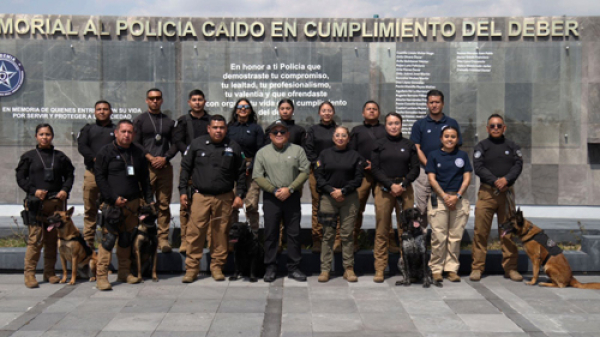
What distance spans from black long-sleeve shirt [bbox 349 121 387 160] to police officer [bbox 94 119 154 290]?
2468 mm

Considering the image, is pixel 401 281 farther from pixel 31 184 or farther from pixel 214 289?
pixel 31 184

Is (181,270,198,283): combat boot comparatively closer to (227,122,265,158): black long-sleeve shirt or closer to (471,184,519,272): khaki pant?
(227,122,265,158): black long-sleeve shirt

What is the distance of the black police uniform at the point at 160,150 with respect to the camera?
23.7 feet

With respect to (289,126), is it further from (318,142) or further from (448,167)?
(448,167)

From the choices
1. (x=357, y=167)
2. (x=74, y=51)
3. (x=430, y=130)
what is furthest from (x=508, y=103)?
(x=74, y=51)

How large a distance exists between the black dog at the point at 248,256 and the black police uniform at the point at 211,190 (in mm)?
180

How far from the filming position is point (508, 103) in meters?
11.2

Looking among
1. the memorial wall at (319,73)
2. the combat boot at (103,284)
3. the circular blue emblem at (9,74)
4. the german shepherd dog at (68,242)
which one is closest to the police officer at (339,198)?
the combat boot at (103,284)

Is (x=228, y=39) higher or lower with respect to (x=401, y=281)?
higher

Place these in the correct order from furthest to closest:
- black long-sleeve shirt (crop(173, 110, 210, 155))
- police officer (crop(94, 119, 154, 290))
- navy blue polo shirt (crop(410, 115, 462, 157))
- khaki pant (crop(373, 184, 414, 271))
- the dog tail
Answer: black long-sleeve shirt (crop(173, 110, 210, 155))
navy blue polo shirt (crop(410, 115, 462, 157))
khaki pant (crop(373, 184, 414, 271))
police officer (crop(94, 119, 154, 290))
the dog tail

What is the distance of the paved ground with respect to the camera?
482cm

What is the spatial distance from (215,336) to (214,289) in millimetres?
1592

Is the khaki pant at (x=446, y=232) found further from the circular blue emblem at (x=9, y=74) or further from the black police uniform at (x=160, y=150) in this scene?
the circular blue emblem at (x=9, y=74)

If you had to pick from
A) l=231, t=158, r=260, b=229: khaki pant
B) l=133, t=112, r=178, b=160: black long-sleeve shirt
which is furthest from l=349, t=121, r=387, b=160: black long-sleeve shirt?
l=133, t=112, r=178, b=160: black long-sleeve shirt
